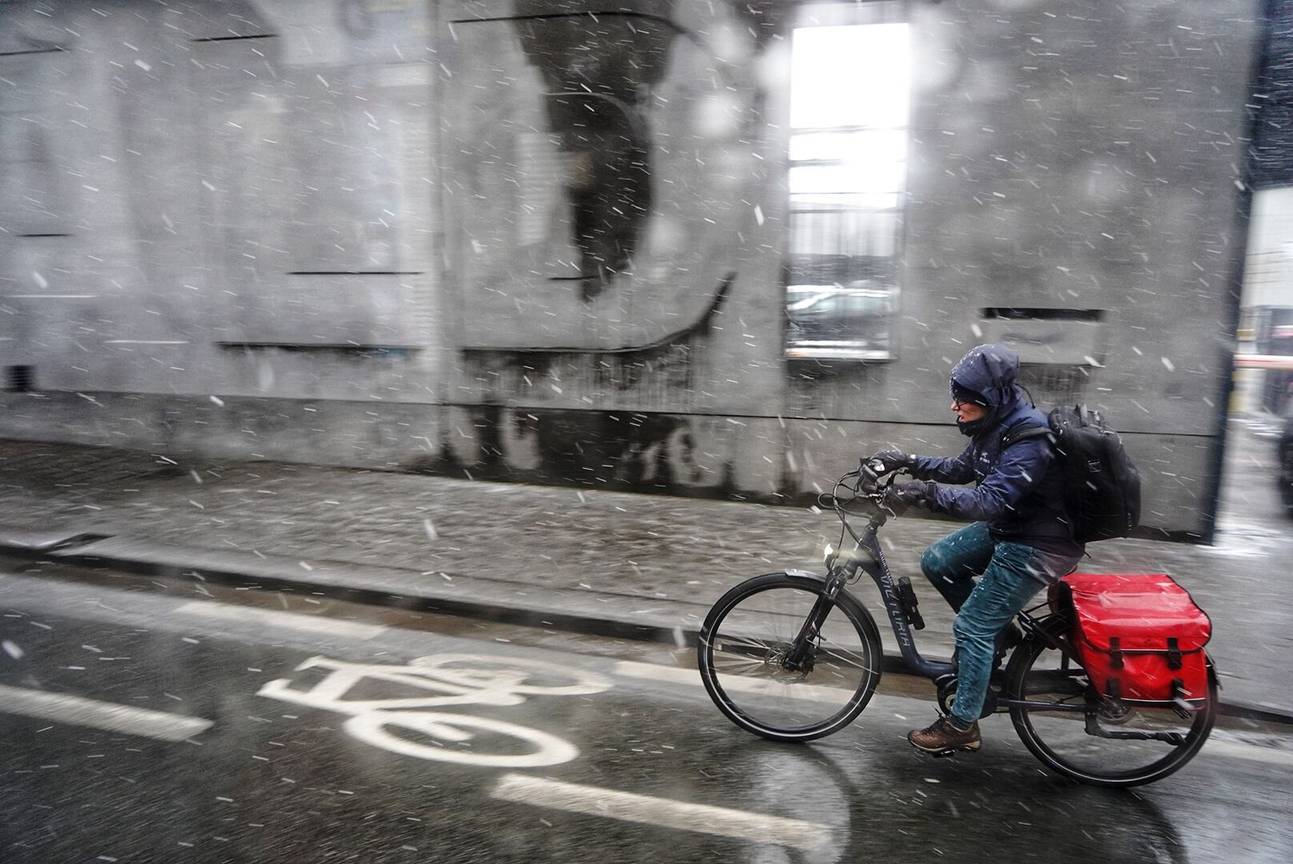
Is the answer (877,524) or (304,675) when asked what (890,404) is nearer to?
(877,524)

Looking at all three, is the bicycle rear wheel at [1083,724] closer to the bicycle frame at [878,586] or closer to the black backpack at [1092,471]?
the bicycle frame at [878,586]

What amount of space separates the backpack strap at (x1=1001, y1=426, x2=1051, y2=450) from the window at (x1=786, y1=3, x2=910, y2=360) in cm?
456

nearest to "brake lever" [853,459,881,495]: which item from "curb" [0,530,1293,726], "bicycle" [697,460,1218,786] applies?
"bicycle" [697,460,1218,786]

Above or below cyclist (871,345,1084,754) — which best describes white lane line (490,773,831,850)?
below

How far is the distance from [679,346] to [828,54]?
3000 mm

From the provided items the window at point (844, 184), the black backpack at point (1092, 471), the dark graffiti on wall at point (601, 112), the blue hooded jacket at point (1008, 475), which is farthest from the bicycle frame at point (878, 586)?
the dark graffiti on wall at point (601, 112)

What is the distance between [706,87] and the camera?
7.83 m

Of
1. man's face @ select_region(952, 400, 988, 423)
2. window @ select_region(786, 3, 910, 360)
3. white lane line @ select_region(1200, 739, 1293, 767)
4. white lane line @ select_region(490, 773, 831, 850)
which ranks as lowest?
white lane line @ select_region(1200, 739, 1293, 767)

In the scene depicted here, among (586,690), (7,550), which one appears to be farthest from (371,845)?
(7,550)

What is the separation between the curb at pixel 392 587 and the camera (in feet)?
17.2

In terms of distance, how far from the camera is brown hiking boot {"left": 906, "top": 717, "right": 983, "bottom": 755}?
357 cm

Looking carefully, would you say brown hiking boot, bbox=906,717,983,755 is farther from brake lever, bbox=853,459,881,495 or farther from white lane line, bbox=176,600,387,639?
white lane line, bbox=176,600,387,639

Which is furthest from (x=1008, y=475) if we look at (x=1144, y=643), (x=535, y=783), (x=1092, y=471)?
(x=535, y=783)

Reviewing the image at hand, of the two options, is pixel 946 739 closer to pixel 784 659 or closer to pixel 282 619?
pixel 784 659
